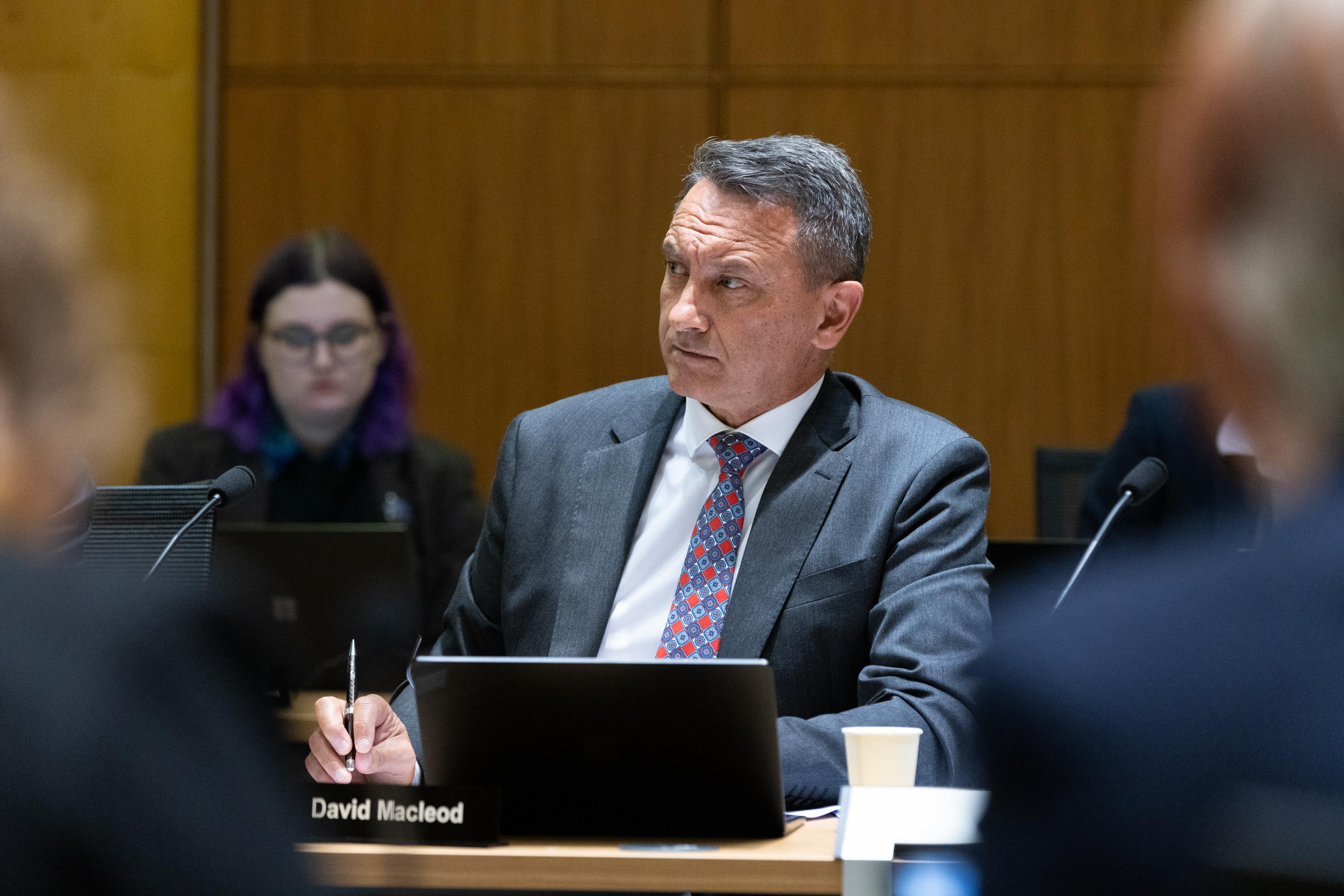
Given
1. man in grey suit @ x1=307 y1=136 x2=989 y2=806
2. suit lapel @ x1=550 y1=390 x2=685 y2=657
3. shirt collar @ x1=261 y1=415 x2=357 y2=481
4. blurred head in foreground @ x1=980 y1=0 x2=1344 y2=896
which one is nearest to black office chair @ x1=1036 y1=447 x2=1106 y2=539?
man in grey suit @ x1=307 y1=136 x2=989 y2=806

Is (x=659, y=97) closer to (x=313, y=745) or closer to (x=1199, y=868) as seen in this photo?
(x=313, y=745)

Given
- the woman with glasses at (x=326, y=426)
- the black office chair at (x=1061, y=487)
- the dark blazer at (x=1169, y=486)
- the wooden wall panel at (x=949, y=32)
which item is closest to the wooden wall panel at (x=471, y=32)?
the wooden wall panel at (x=949, y=32)

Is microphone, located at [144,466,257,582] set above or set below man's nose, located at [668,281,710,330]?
below

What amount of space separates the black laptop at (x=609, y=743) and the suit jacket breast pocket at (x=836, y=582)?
586mm

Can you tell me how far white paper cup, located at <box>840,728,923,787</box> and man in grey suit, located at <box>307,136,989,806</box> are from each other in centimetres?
34

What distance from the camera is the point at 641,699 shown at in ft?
4.49

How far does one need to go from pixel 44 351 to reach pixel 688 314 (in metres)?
1.49

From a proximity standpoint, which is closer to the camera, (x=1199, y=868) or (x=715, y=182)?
(x=1199, y=868)

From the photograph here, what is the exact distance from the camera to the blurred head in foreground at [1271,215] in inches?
24.5

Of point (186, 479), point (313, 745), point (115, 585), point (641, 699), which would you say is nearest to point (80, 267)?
point (115, 585)

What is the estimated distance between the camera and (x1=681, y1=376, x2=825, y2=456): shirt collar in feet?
7.10

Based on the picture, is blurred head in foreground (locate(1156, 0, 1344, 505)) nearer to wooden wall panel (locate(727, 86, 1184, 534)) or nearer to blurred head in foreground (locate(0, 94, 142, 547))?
blurred head in foreground (locate(0, 94, 142, 547))

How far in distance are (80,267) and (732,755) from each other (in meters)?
0.82

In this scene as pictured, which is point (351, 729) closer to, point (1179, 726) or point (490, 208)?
point (1179, 726)
